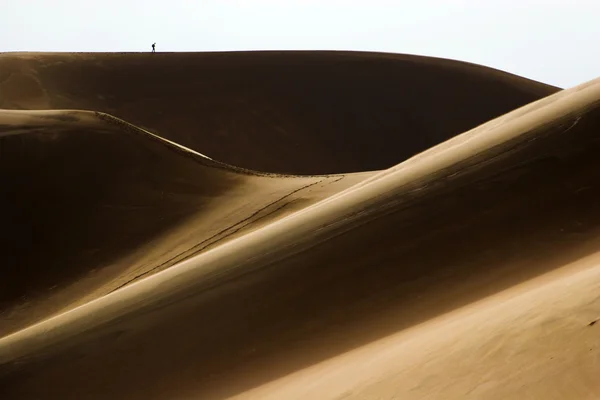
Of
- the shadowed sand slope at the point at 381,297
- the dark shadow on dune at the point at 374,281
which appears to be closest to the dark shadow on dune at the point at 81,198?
the shadowed sand slope at the point at 381,297

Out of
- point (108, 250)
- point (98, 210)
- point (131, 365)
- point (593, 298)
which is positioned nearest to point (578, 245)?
point (593, 298)

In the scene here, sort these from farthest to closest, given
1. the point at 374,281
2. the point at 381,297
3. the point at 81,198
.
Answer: the point at 81,198
the point at 374,281
the point at 381,297

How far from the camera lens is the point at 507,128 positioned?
8508 mm

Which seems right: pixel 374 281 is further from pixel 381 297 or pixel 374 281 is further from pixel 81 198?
pixel 81 198

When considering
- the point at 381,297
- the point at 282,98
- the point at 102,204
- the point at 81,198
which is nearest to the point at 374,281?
the point at 381,297

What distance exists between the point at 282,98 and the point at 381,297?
28780 mm

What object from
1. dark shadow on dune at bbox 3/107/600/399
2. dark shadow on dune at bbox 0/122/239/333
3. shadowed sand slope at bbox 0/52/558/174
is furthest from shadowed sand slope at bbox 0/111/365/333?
shadowed sand slope at bbox 0/52/558/174

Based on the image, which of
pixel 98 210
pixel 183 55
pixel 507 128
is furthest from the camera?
pixel 183 55

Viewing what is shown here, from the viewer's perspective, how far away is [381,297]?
643 cm

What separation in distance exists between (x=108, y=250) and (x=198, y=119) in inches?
727

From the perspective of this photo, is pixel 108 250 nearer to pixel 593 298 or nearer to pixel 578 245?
pixel 578 245

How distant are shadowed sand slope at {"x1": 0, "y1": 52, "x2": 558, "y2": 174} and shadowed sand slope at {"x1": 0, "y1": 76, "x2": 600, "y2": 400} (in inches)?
845

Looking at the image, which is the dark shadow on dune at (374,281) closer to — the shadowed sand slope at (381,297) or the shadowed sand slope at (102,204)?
the shadowed sand slope at (381,297)

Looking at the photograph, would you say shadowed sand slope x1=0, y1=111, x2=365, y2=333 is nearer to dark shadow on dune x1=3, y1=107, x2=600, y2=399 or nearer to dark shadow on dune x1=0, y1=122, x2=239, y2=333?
dark shadow on dune x1=0, y1=122, x2=239, y2=333
